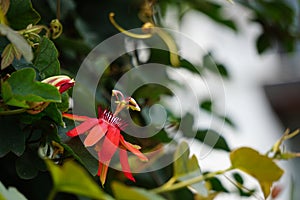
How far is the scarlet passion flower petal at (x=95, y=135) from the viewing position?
0.34 metres

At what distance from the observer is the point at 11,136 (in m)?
Answer: 0.36

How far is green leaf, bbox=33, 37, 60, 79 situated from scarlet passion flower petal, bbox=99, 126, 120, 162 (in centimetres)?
5

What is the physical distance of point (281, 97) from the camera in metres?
2.52

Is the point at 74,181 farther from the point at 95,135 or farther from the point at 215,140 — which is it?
the point at 215,140

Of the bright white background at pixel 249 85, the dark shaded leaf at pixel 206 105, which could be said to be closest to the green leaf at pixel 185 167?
the dark shaded leaf at pixel 206 105

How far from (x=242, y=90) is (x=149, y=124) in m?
1.71

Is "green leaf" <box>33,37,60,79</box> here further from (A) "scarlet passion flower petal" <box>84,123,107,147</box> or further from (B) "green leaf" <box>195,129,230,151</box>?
(B) "green leaf" <box>195,129,230,151</box>

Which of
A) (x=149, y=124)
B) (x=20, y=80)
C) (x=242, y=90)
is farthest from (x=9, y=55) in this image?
(x=242, y=90)

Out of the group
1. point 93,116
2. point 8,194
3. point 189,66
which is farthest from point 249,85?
point 8,194

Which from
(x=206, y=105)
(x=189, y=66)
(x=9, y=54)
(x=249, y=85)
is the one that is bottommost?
(x=249, y=85)

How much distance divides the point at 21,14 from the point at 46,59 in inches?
1.4

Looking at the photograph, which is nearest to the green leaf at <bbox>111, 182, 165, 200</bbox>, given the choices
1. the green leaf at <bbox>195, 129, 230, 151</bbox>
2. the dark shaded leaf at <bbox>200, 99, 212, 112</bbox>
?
the green leaf at <bbox>195, 129, 230, 151</bbox>

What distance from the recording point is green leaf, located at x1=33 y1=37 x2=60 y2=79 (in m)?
0.36

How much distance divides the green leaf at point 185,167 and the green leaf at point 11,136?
99mm
